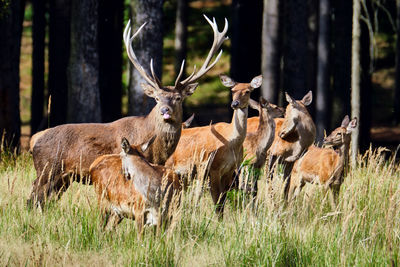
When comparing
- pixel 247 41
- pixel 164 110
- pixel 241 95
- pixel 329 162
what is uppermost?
pixel 247 41

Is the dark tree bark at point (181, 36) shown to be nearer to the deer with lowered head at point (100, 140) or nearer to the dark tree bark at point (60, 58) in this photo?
the dark tree bark at point (60, 58)

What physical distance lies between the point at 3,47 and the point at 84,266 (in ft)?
24.0

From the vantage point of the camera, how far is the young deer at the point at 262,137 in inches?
322

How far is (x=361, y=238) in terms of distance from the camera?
6273 millimetres

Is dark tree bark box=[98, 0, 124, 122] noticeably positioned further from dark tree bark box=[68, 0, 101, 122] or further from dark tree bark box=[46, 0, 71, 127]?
dark tree bark box=[68, 0, 101, 122]

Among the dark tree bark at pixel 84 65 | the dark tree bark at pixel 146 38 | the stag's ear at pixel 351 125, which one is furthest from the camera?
the dark tree bark at pixel 84 65

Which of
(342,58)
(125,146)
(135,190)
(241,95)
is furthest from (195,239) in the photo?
(342,58)

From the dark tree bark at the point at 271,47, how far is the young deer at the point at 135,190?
7.02 metres

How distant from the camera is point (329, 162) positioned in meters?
8.75

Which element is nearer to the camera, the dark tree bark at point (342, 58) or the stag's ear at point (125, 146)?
the stag's ear at point (125, 146)

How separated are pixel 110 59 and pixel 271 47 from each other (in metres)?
→ 4.58

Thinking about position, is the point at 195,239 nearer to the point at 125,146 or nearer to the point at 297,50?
the point at 125,146

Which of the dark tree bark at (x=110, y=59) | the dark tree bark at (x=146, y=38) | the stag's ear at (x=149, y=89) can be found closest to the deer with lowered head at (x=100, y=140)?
the stag's ear at (x=149, y=89)

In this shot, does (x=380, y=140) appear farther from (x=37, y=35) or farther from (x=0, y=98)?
(x=0, y=98)
